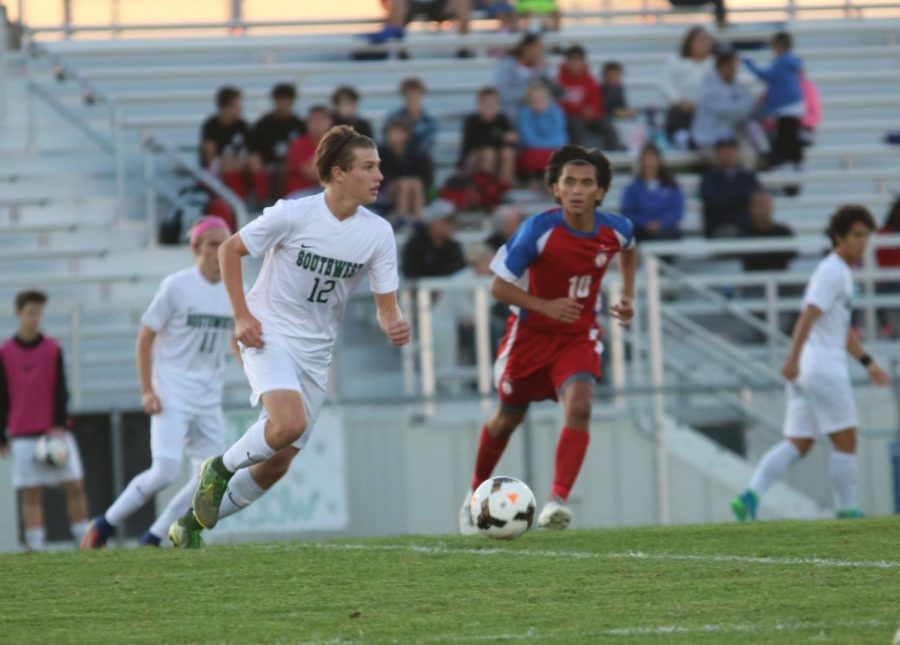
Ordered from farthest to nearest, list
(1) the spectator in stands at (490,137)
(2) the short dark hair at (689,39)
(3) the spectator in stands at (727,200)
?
(2) the short dark hair at (689,39) < (1) the spectator in stands at (490,137) < (3) the spectator in stands at (727,200)

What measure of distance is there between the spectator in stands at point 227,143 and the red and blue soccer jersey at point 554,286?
750 cm

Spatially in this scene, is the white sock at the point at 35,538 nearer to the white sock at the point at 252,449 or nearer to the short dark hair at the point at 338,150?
the white sock at the point at 252,449

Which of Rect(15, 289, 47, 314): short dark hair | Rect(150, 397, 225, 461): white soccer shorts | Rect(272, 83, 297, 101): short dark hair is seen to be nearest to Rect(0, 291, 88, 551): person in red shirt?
Rect(15, 289, 47, 314): short dark hair

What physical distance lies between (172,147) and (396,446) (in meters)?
4.22

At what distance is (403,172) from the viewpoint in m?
17.2

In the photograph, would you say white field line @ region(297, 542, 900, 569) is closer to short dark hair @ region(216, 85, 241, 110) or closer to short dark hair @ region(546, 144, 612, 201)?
short dark hair @ region(546, 144, 612, 201)

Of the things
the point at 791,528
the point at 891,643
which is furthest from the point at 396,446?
the point at 891,643

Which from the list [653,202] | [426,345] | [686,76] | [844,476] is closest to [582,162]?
[844,476]

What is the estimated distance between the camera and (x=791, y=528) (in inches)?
373

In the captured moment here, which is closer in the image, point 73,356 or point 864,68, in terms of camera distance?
point 73,356

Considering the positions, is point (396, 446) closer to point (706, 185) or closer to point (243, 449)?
point (706, 185)

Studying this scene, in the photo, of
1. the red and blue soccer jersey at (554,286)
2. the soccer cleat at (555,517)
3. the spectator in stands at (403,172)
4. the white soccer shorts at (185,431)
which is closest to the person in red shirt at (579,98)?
the spectator in stands at (403,172)

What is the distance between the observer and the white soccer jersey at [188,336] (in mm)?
10750

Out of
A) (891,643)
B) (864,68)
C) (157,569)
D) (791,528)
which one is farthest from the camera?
(864,68)
